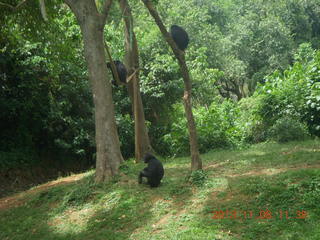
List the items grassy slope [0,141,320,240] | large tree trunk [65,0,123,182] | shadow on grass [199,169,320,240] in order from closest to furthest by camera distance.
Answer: shadow on grass [199,169,320,240] < grassy slope [0,141,320,240] < large tree trunk [65,0,123,182]

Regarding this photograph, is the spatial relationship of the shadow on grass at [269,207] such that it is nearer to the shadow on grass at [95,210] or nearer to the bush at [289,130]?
the shadow on grass at [95,210]

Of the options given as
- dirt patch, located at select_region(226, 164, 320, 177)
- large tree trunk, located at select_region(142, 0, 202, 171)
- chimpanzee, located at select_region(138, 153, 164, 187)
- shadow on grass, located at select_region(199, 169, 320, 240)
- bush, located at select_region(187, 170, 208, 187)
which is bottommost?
shadow on grass, located at select_region(199, 169, 320, 240)

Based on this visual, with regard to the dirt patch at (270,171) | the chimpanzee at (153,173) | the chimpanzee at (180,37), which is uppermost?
the chimpanzee at (180,37)

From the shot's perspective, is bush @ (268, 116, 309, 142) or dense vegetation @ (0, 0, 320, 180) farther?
dense vegetation @ (0, 0, 320, 180)

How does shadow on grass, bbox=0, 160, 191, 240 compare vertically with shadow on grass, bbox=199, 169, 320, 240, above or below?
above

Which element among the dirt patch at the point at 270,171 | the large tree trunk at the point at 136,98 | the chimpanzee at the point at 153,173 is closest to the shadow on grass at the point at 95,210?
the chimpanzee at the point at 153,173

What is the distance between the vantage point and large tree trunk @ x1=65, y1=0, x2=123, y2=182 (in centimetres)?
809

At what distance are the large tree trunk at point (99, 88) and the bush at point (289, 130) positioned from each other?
5357mm

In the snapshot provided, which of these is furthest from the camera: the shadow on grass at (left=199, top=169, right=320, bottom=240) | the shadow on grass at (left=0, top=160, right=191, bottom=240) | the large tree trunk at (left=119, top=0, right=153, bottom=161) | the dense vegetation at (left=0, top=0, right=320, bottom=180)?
the dense vegetation at (left=0, top=0, right=320, bottom=180)

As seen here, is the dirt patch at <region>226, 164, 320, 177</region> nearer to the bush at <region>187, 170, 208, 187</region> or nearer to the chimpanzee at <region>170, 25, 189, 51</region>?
the bush at <region>187, 170, 208, 187</region>

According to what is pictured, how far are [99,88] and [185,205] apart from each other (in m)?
3.59

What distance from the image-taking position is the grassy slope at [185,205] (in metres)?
4.90

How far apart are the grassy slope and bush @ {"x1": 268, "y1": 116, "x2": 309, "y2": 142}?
223 centimetres

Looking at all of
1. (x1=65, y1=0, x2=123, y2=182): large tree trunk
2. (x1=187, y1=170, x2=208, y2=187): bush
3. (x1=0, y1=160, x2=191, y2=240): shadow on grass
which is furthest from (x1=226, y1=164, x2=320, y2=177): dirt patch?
(x1=65, y1=0, x2=123, y2=182): large tree trunk
